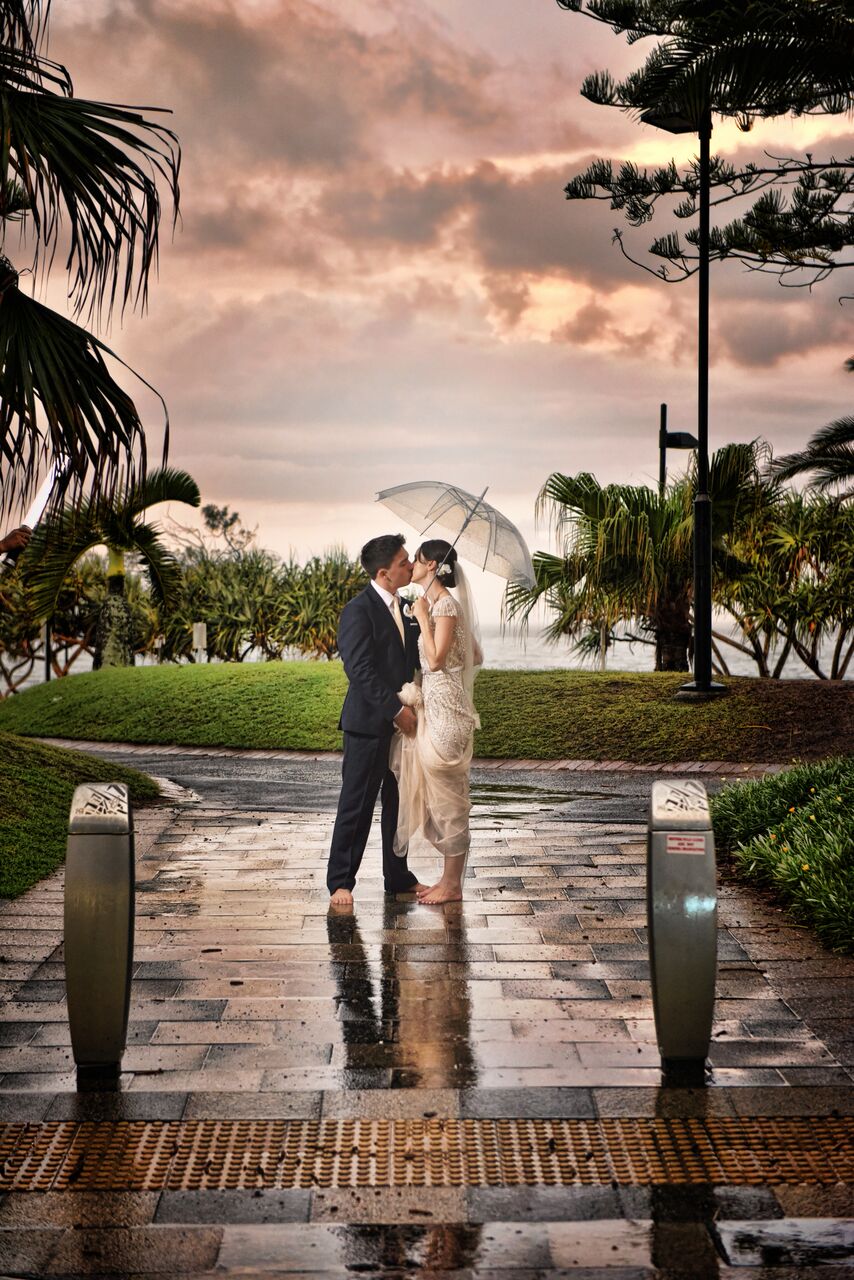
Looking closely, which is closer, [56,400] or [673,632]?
[56,400]

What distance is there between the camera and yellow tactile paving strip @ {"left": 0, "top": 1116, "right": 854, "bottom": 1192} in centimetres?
379

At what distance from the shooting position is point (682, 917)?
182 inches

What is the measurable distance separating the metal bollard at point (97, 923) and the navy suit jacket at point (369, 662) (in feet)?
8.55

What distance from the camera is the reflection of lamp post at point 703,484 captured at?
16.9 metres

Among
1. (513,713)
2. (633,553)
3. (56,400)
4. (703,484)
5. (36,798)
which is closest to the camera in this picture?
(56,400)

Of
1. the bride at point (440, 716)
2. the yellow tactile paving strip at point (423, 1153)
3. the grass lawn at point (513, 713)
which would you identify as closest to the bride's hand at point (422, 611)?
the bride at point (440, 716)

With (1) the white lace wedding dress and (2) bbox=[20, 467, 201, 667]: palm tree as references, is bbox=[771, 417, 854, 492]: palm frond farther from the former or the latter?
(1) the white lace wedding dress

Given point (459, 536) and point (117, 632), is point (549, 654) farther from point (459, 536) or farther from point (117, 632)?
point (459, 536)

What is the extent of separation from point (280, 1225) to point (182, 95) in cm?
1599

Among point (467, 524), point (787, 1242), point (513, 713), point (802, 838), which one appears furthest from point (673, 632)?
point (787, 1242)

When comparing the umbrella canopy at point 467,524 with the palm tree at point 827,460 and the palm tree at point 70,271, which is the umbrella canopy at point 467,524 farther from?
the palm tree at point 827,460

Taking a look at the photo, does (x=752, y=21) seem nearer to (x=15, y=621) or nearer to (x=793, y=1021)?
(x=793, y=1021)

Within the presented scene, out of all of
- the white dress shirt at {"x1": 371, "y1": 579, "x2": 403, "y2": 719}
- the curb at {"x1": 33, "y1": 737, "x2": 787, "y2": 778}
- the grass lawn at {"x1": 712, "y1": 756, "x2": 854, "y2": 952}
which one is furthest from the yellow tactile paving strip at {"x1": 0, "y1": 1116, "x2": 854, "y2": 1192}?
the curb at {"x1": 33, "y1": 737, "x2": 787, "y2": 778}

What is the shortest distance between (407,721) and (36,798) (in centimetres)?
475
